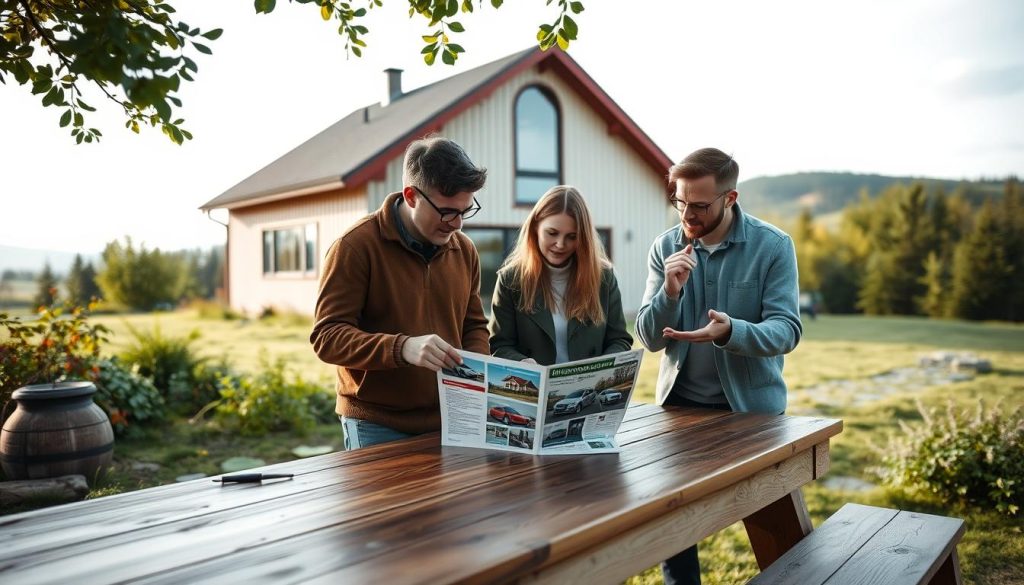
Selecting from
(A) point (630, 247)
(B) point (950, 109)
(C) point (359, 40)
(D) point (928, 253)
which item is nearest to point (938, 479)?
(C) point (359, 40)

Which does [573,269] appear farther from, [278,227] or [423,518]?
[278,227]

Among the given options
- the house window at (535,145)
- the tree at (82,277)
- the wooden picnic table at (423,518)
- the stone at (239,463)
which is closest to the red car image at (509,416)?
the wooden picnic table at (423,518)

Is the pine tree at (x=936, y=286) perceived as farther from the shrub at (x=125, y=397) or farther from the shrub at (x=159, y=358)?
the shrub at (x=125, y=397)

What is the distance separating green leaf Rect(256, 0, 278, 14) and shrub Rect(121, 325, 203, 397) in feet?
19.1

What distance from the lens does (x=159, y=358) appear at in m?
7.29

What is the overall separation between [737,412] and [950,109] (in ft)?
99.0

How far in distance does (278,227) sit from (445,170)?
49.6ft

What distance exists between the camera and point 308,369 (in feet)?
31.5

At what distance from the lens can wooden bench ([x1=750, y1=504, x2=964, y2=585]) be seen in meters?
2.32

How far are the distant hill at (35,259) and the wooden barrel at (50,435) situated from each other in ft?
49.9

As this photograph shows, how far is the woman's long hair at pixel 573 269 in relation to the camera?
283 cm

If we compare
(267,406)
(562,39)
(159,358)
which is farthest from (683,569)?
(159,358)

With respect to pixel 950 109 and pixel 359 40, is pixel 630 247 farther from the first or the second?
pixel 950 109

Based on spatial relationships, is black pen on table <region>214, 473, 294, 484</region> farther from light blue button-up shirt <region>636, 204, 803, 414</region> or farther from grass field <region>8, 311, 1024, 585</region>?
grass field <region>8, 311, 1024, 585</region>
